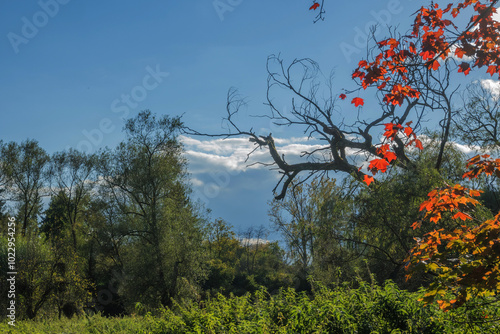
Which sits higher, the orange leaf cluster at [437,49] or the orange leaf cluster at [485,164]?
the orange leaf cluster at [437,49]

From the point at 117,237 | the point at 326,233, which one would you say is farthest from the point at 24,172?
the point at 326,233

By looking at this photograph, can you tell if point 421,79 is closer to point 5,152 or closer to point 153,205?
point 153,205

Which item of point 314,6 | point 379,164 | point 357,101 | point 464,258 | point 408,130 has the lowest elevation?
point 464,258

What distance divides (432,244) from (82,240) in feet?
92.9

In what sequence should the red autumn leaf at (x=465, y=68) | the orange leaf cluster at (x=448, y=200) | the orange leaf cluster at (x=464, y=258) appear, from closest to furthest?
1. the orange leaf cluster at (x=464, y=258)
2. the orange leaf cluster at (x=448, y=200)
3. the red autumn leaf at (x=465, y=68)

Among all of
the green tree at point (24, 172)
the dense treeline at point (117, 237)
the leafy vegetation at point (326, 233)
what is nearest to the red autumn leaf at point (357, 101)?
the leafy vegetation at point (326, 233)

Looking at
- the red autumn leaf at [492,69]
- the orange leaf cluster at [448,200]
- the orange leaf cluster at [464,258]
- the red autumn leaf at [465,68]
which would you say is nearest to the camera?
the orange leaf cluster at [464,258]

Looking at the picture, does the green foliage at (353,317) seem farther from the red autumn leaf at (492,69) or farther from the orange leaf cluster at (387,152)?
the red autumn leaf at (492,69)

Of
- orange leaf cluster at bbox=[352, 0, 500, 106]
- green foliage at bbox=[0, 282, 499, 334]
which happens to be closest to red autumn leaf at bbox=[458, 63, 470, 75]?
orange leaf cluster at bbox=[352, 0, 500, 106]

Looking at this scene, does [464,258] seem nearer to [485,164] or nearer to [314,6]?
[485,164]

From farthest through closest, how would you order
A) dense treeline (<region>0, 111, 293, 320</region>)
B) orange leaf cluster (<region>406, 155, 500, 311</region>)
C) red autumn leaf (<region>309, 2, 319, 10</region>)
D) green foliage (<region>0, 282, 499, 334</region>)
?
dense treeline (<region>0, 111, 293, 320</region>) < red autumn leaf (<region>309, 2, 319, 10</region>) < green foliage (<region>0, 282, 499, 334</region>) < orange leaf cluster (<region>406, 155, 500, 311</region>)

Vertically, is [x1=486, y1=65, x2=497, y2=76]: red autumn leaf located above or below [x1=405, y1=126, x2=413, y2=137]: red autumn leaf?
above

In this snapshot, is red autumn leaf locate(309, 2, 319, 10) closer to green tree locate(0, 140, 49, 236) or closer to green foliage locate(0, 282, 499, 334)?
green foliage locate(0, 282, 499, 334)

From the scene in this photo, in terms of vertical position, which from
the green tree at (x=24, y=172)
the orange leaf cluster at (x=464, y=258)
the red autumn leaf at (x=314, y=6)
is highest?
the green tree at (x=24, y=172)
